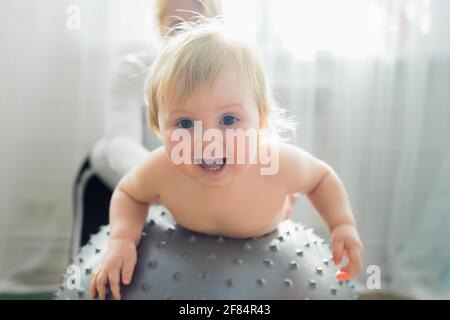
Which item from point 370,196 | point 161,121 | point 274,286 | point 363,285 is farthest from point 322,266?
point 370,196

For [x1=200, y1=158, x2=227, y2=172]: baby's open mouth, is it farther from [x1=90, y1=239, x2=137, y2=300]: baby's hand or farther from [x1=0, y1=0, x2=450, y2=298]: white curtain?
[x1=0, y1=0, x2=450, y2=298]: white curtain

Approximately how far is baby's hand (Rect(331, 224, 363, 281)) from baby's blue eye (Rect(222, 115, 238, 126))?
0.18 metres

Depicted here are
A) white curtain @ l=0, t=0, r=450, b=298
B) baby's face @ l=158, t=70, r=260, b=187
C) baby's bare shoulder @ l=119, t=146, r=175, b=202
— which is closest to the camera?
baby's face @ l=158, t=70, r=260, b=187

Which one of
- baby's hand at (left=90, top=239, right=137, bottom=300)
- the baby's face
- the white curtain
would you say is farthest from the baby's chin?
the white curtain

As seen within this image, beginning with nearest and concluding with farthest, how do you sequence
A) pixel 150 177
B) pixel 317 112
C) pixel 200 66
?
pixel 200 66, pixel 150 177, pixel 317 112

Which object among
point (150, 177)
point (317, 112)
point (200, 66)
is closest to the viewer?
point (200, 66)

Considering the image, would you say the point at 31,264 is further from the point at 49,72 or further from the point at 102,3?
the point at 102,3

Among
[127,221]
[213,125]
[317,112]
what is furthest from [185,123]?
[317,112]

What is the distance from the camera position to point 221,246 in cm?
62

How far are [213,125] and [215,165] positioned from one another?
0.04m

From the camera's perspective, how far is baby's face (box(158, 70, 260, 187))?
22.0 inches

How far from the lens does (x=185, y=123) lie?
22.6 inches

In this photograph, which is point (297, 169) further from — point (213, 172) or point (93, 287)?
point (93, 287)
